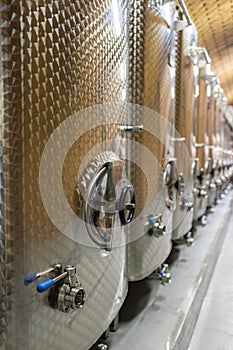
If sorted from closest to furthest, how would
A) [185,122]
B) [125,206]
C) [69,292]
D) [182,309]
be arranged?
Result: [69,292] < [125,206] < [182,309] < [185,122]

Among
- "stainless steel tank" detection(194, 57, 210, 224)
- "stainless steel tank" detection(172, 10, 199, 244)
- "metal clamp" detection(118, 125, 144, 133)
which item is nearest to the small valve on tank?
"metal clamp" detection(118, 125, 144, 133)

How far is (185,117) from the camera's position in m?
2.91

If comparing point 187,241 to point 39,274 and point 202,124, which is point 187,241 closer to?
point 202,124

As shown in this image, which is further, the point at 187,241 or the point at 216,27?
the point at 216,27

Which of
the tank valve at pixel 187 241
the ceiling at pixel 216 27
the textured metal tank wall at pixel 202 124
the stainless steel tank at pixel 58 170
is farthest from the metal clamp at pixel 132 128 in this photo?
the textured metal tank wall at pixel 202 124

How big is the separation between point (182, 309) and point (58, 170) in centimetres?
142

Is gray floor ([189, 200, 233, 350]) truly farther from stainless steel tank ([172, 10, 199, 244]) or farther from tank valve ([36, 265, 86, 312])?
tank valve ([36, 265, 86, 312])

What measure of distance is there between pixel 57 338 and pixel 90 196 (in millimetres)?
425

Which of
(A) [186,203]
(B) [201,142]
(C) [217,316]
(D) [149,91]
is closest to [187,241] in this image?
(A) [186,203]

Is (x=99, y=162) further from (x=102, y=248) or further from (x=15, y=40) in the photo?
(x=15, y=40)

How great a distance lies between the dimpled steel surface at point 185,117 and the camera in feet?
8.89

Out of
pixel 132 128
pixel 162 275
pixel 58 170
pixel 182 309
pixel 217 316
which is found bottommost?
pixel 217 316

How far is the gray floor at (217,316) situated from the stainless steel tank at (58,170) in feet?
2.93

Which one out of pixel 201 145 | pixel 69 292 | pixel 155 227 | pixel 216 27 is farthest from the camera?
pixel 216 27
